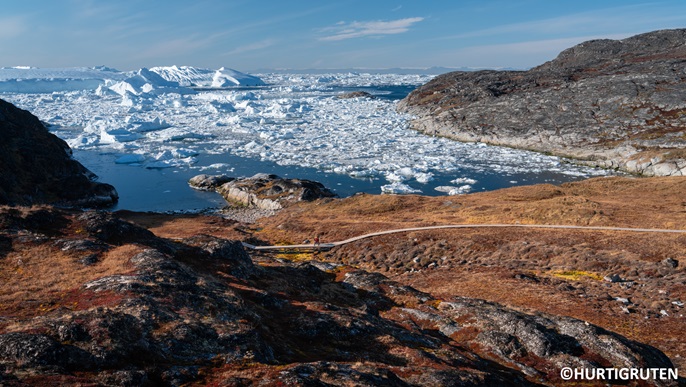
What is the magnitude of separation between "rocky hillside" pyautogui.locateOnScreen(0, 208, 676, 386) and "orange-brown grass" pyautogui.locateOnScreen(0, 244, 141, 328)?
0.23ft

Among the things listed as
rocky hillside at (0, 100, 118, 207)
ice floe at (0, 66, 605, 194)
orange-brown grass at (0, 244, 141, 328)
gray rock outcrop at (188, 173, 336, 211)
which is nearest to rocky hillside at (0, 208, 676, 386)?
orange-brown grass at (0, 244, 141, 328)

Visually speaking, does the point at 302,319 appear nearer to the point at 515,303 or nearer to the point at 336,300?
the point at 336,300

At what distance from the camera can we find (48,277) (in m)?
18.6

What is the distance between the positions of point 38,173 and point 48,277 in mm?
62394

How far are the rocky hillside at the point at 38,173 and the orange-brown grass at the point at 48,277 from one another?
154 feet

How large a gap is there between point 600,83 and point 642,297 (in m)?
118

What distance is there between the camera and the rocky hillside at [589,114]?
296 feet

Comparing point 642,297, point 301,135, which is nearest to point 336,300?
point 642,297

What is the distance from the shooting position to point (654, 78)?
116875 mm

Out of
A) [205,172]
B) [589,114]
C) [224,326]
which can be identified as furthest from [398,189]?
[589,114]

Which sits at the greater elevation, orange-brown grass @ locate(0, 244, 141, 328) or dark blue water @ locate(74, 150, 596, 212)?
orange-brown grass @ locate(0, 244, 141, 328)

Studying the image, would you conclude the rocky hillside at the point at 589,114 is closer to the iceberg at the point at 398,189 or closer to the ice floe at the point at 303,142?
the ice floe at the point at 303,142

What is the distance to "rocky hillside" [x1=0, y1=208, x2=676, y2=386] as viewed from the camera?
12.6 metres

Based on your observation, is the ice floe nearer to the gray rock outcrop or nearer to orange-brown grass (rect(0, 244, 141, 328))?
the gray rock outcrop
